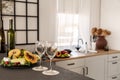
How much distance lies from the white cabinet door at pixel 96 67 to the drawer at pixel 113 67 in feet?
0.53

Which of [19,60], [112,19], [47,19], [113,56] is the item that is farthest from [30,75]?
[112,19]

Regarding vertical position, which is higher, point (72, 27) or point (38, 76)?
point (72, 27)

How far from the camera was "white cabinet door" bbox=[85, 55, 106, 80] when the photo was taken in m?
3.01

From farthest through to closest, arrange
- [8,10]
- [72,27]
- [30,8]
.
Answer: [72,27] < [30,8] < [8,10]

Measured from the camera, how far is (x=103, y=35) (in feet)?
12.0

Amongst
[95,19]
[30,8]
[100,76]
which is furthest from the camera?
[95,19]

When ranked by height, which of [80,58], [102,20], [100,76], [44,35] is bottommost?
[100,76]

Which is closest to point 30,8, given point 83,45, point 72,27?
point 72,27

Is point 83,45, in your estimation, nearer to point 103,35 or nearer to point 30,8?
point 103,35

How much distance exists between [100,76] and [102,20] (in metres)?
1.32

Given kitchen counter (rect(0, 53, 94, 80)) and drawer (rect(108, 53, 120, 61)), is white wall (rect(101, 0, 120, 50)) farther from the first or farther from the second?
kitchen counter (rect(0, 53, 94, 80))

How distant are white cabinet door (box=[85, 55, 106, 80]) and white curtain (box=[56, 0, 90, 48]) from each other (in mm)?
694

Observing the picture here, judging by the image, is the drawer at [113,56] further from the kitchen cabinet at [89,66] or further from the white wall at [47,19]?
the white wall at [47,19]

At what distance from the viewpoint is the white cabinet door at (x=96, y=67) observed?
3.01 m
